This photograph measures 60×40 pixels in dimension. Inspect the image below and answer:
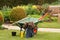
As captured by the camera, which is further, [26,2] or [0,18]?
[26,2]

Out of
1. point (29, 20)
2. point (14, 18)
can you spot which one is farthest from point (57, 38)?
point (14, 18)

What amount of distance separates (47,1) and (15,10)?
13.0 m

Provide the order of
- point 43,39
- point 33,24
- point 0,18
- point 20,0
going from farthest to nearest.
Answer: point 20,0 → point 0,18 → point 33,24 → point 43,39

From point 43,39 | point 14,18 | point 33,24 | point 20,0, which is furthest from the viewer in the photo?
point 20,0

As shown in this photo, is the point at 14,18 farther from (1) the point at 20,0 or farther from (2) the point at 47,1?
(2) the point at 47,1

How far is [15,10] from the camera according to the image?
71.5ft

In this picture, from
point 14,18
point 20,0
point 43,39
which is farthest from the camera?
point 20,0

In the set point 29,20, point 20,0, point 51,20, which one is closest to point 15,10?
point 51,20

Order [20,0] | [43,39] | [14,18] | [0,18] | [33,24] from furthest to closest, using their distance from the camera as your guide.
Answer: [20,0], [14,18], [0,18], [33,24], [43,39]

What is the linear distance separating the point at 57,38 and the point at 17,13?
8.26 metres

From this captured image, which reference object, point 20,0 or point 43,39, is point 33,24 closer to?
point 43,39

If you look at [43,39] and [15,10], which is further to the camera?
[15,10]

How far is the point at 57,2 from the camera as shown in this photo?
3356 cm

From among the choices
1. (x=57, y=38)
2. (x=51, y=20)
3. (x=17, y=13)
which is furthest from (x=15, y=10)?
(x=57, y=38)
